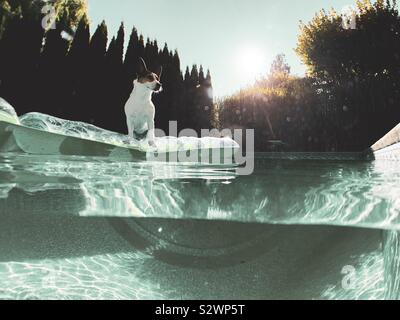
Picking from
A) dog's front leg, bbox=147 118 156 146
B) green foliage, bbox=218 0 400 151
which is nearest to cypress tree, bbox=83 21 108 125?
green foliage, bbox=218 0 400 151

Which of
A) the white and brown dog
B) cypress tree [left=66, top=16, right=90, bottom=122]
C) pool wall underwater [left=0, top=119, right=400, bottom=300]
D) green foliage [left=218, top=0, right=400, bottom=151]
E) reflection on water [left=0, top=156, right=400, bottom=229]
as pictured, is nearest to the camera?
pool wall underwater [left=0, top=119, right=400, bottom=300]

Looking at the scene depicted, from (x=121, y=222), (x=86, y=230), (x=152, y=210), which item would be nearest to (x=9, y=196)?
(x=86, y=230)

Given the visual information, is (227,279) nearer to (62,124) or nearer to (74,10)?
(62,124)

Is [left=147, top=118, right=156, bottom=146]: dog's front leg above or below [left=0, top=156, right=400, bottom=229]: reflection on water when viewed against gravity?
above

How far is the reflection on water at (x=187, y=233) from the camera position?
2.82m

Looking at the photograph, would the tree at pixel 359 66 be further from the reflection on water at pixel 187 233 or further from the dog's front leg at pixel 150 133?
the reflection on water at pixel 187 233

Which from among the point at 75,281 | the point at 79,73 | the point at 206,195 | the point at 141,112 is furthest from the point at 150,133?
the point at 79,73

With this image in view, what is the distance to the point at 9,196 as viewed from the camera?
3854mm

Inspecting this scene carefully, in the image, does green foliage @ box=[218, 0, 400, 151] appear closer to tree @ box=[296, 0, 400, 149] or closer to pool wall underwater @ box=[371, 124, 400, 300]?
tree @ box=[296, 0, 400, 149]

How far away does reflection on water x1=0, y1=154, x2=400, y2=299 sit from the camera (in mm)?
2816

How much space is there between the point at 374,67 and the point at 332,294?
693 inches

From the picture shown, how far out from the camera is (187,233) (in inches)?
145

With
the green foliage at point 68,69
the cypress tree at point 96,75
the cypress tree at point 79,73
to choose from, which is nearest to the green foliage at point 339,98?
the green foliage at point 68,69

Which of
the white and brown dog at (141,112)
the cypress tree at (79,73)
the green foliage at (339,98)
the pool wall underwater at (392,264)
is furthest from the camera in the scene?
the cypress tree at (79,73)
